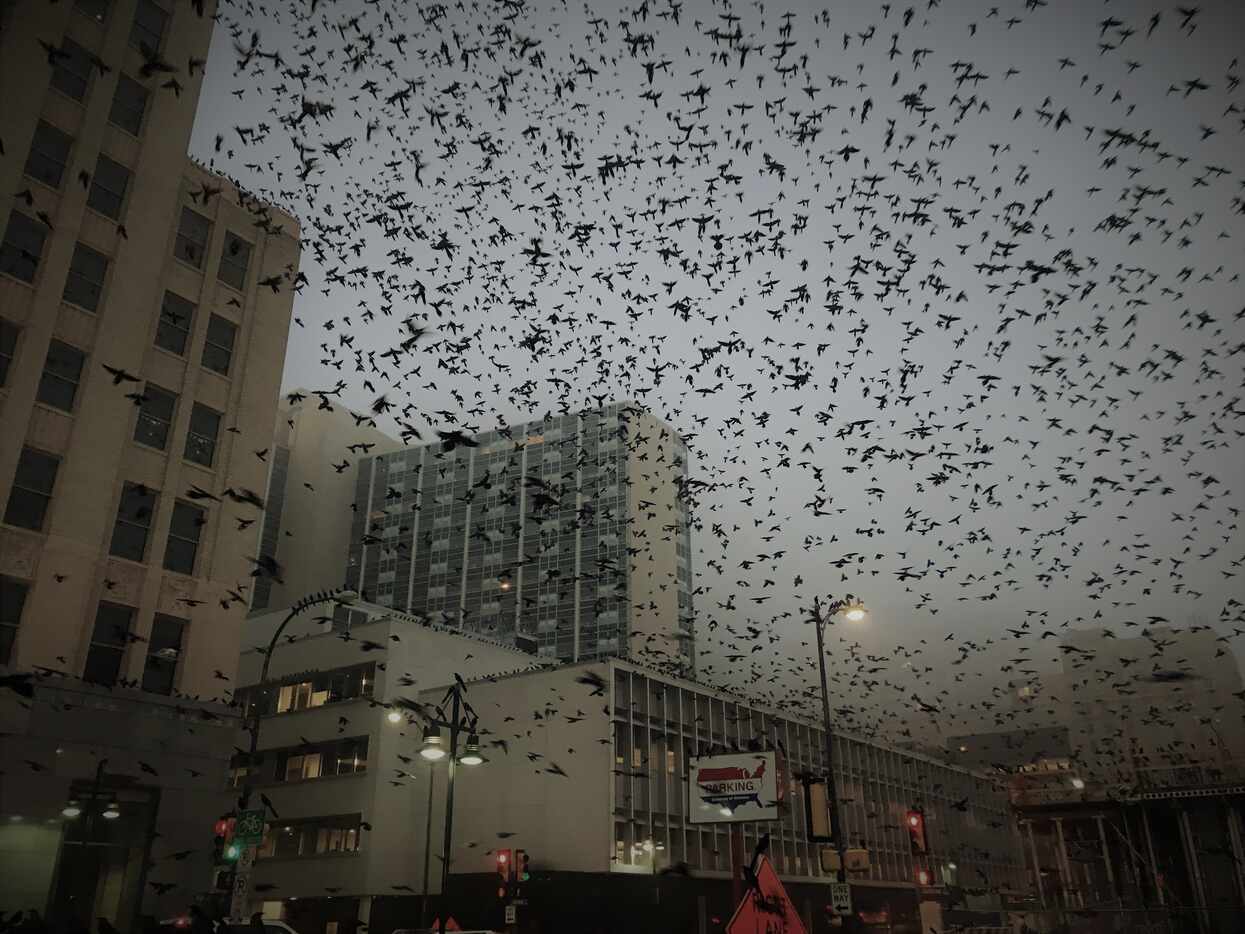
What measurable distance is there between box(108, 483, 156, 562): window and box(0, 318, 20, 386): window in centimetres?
439

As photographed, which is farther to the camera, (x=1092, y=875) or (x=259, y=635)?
(x=259, y=635)

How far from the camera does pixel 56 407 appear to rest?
25.3 meters

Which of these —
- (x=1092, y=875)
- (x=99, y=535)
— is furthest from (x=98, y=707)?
(x=1092, y=875)

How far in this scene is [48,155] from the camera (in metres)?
26.7

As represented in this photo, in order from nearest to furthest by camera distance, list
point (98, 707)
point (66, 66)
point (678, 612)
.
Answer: point (98, 707)
point (66, 66)
point (678, 612)

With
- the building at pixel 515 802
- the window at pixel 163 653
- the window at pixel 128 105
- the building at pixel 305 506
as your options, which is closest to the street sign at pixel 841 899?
the building at pixel 515 802

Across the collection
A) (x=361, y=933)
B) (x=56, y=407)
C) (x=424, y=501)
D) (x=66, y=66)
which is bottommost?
(x=361, y=933)

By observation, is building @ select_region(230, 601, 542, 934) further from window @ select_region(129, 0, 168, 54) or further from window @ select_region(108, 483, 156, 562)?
window @ select_region(129, 0, 168, 54)

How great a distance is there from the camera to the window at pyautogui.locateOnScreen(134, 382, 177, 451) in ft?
89.5

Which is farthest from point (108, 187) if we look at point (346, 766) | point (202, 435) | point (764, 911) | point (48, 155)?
point (346, 766)

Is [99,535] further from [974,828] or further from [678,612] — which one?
[678,612]

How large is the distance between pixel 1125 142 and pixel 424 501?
119249 millimetres

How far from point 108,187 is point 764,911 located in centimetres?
2931

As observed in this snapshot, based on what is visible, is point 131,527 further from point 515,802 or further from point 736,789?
point 515,802
